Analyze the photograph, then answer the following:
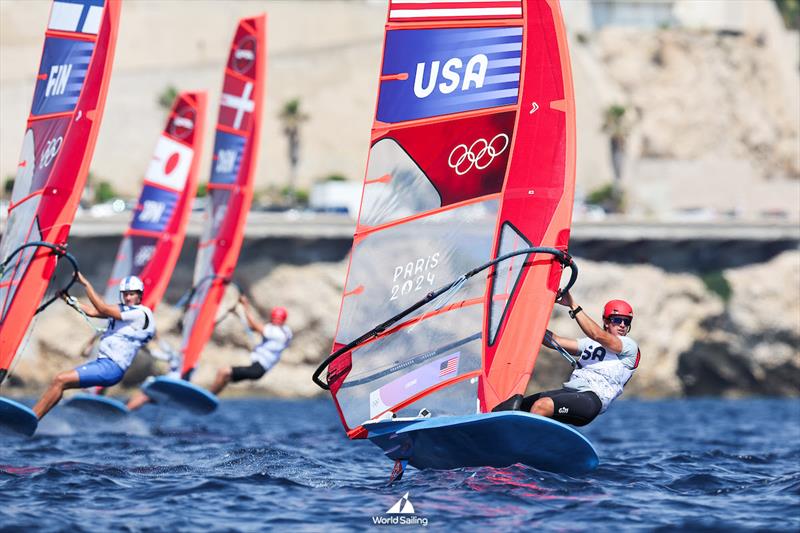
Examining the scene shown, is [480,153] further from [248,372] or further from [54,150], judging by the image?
[248,372]

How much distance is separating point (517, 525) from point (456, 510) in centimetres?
70

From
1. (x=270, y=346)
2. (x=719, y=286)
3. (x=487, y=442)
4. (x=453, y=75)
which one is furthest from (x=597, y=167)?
(x=487, y=442)

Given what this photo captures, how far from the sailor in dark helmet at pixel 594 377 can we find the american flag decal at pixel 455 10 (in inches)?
104

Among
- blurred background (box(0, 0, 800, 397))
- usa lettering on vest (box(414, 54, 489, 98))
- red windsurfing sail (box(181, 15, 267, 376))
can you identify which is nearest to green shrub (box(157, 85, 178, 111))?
blurred background (box(0, 0, 800, 397))

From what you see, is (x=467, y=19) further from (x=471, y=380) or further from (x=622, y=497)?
(x=622, y=497)

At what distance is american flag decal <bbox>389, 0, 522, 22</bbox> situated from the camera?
11.8 metres

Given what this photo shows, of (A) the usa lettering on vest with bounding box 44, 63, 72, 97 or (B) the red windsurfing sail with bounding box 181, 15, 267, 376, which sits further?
(B) the red windsurfing sail with bounding box 181, 15, 267, 376

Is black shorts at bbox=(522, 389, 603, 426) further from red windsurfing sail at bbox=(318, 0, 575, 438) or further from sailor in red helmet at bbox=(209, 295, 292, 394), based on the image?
sailor in red helmet at bbox=(209, 295, 292, 394)

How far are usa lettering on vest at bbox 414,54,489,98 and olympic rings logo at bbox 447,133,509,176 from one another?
0.51 metres

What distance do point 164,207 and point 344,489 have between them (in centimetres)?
1296

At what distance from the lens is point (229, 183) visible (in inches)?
898

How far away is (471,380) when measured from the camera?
11.7 meters

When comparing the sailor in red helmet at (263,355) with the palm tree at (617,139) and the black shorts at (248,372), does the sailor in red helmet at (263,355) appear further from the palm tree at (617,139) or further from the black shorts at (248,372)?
the palm tree at (617,139)

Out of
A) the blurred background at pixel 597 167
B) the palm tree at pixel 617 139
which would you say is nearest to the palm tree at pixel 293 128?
the blurred background at pixel 597 167
